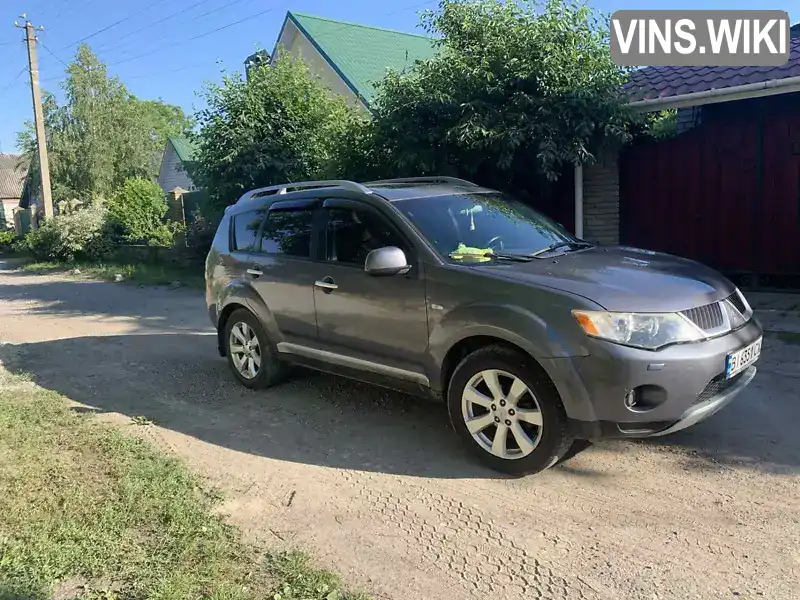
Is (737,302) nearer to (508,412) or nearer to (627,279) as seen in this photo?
(627,279)

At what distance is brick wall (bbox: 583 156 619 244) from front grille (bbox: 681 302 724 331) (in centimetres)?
605

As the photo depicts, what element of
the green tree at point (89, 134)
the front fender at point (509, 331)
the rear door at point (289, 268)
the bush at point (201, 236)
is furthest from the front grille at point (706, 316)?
the green tree at point (89, 134)

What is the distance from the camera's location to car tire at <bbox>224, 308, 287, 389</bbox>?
5859 mm

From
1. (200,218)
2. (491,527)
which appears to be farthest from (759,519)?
(200,218)

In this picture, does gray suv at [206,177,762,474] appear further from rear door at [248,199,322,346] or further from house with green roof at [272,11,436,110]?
house with green roof at [272,11,436,110]

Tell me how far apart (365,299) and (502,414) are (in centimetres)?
134

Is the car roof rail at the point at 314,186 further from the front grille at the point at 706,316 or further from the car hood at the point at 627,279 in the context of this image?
the front grille at the point at 706,316

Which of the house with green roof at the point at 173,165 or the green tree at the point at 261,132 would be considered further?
the house with green roof at the point at 173,165

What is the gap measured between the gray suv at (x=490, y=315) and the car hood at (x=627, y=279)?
1 centimetres

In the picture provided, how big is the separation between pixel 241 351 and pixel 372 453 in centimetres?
214

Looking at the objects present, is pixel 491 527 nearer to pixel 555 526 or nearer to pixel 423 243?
pixel 555 526

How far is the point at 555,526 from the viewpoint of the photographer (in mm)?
3453

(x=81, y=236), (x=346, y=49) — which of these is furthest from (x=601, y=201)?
(x=81, y=236)

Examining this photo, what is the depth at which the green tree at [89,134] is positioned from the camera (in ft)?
109
